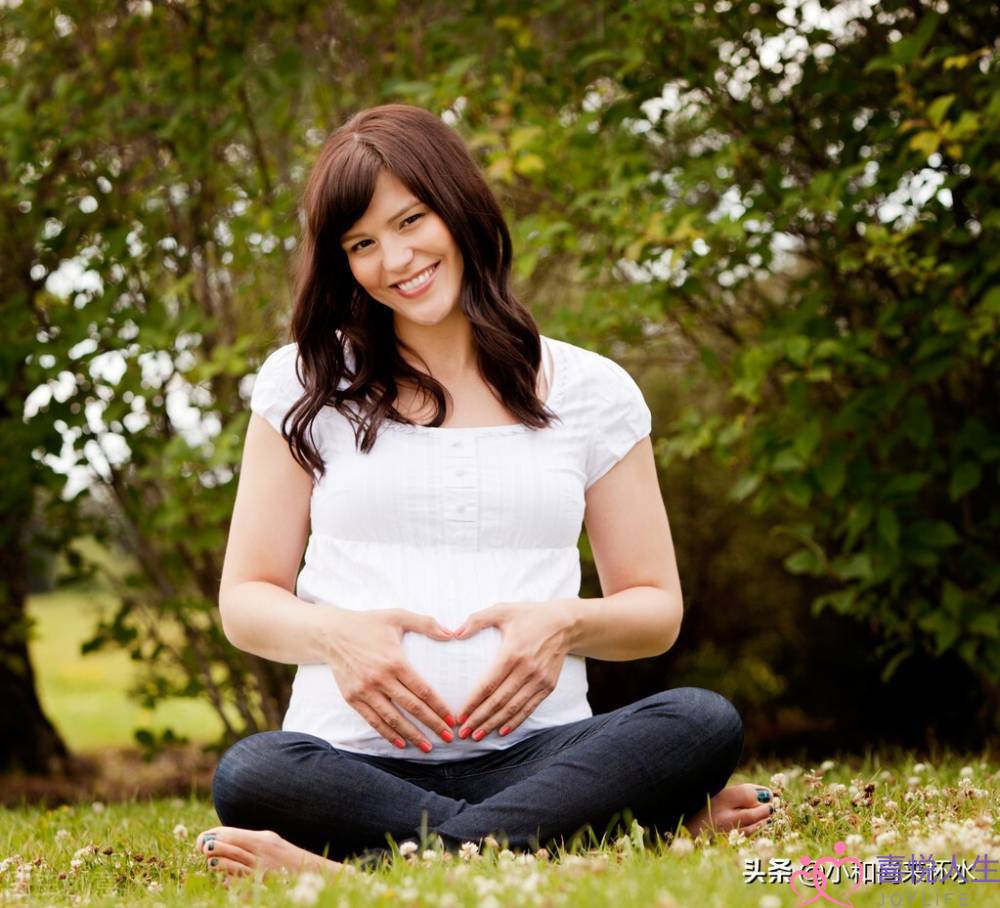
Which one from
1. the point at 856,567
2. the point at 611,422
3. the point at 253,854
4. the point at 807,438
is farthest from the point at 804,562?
the point at 253,854

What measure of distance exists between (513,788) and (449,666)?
0.93 feet

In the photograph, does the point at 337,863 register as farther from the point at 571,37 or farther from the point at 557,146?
the point at 571,37

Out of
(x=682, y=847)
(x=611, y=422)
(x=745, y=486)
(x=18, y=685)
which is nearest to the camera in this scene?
(x=682, y=847)

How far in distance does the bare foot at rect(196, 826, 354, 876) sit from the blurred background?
2.03m

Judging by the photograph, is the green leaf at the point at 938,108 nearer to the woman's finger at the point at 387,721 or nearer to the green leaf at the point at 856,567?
the green leaf at the point at 856,567

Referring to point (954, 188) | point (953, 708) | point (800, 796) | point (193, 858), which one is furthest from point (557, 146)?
point (953, 708)

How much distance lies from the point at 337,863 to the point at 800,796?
3.89 feet

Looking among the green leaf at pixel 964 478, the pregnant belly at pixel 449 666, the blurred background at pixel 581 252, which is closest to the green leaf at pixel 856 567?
the blurred background at pixel 581 252

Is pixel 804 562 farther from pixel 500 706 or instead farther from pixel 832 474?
pixel 500 706

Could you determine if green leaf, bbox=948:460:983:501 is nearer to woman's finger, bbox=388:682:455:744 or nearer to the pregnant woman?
the pregnant woman

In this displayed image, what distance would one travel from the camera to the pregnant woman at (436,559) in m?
2.34

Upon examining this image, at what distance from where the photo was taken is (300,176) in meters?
5.06

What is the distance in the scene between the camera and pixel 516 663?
2.42 metres

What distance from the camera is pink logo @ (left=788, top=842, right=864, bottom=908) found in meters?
1.76
